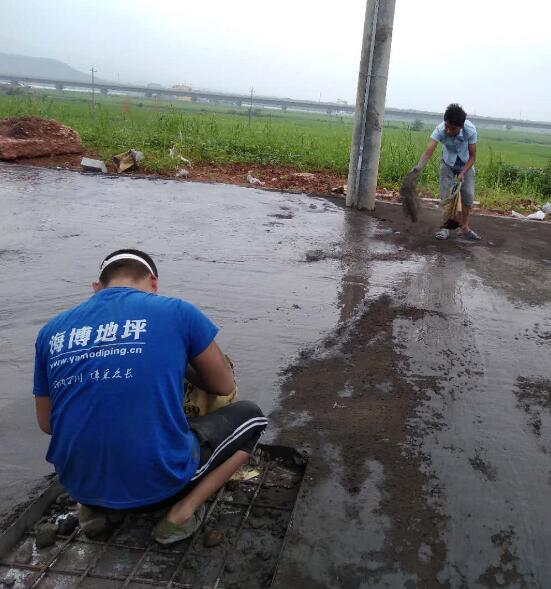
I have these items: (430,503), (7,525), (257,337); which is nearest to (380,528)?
(430,503)

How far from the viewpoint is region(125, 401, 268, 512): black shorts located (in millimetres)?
2319

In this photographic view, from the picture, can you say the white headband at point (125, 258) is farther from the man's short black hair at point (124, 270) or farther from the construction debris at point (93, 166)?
the construction debris at point (93, 166)

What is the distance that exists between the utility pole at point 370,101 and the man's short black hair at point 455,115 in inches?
79.5

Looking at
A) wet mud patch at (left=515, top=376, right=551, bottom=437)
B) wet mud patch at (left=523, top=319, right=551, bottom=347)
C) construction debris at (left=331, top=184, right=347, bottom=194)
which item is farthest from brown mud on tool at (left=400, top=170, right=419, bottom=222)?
wet mud patch at (left=515, top=376, right=551, bottom=437)

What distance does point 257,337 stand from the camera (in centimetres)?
418

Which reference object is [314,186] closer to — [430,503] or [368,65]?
[368,65]

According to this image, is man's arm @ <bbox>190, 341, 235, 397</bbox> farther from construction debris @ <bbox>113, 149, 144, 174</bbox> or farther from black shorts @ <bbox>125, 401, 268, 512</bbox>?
construction debris @ <bbox>113, 149, 144, 174</bbox>

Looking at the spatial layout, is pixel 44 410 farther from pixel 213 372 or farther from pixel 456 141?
pixel 456 141

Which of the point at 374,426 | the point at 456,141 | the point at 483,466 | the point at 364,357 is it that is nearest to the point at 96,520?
the point at 374,426

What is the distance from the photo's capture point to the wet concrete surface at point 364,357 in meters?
2.31

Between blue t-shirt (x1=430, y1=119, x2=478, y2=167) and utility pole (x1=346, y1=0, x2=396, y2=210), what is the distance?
1674mm

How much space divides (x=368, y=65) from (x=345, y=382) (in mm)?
5930

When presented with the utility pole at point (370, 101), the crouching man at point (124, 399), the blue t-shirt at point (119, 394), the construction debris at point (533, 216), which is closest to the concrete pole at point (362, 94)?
the utility pole at point (370, 101)

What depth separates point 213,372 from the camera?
2350 mm
